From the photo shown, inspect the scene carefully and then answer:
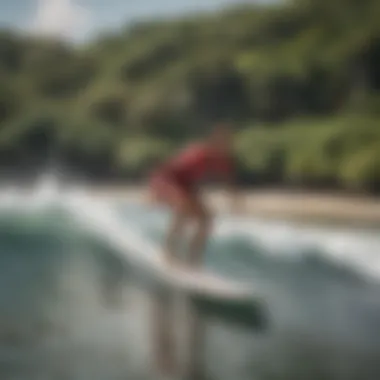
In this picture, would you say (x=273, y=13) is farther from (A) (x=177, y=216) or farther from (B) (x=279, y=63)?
(A) (x=177, y=216)

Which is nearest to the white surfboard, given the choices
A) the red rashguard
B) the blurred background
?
the blurred background

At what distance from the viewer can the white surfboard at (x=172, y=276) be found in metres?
1.26

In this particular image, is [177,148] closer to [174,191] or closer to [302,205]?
[174,191]

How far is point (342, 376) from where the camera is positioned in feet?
4.00

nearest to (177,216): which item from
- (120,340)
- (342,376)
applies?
(120,340)

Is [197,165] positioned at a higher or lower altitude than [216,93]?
lower

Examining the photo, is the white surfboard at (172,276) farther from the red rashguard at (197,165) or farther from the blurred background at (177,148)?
the red rashguard at (197,165)

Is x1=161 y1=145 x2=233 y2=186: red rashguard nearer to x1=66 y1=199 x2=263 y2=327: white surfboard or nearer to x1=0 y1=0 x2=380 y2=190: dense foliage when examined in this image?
x1=0 y1=0 x2=380 y2=190: dense foliage

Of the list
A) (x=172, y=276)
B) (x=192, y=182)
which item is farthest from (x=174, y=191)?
(x=172, y=276)

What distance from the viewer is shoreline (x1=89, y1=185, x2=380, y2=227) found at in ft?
4.17

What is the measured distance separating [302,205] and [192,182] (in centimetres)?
19

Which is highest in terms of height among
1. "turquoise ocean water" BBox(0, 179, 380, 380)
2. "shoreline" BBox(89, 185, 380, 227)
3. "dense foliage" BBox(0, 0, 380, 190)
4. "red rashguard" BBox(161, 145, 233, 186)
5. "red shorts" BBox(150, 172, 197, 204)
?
"dense foliage" BBox(0, 0, 380, 190)

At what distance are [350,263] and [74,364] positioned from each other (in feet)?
1.58

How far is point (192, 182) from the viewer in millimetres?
1290
